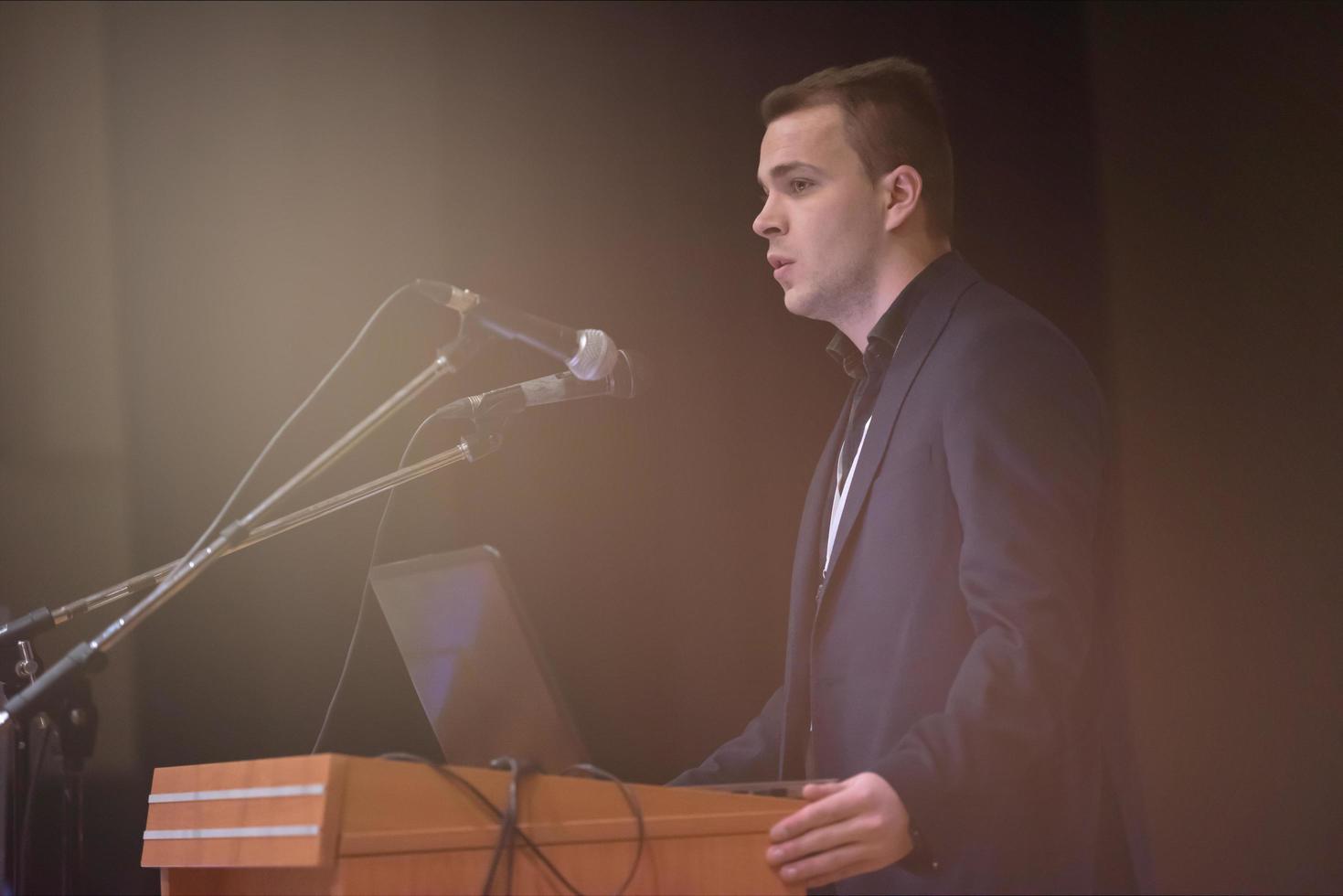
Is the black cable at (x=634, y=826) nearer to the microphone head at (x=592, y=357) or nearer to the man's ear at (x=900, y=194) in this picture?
the microphone head at (x=592, y=357)

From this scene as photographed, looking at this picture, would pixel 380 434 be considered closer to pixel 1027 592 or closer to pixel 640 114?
pixel 640 114

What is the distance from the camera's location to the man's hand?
1.27m

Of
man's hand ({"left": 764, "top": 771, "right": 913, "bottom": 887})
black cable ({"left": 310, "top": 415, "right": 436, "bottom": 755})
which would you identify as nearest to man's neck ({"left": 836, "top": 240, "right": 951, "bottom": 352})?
black cable ({"left": 310, "top": 415, "right": 436, "bottom": 755})

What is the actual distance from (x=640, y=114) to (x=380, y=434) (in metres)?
0.84

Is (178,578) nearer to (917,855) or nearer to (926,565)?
(917,855)

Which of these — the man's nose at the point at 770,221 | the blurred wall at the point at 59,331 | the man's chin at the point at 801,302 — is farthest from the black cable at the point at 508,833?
the blurred wall at the point at 59,331

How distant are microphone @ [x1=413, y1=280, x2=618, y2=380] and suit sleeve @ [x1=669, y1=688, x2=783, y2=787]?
2.98 feet

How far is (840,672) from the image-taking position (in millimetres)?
1915

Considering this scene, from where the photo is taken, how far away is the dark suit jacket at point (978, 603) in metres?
1.59

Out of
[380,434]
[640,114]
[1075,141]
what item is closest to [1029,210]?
[1075,141]

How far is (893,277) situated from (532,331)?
2.98 ft

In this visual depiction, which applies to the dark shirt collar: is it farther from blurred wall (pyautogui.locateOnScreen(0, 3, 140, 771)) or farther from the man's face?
blurred wall (pyautogui.locateOnScreen(0, 3, 140, 771))

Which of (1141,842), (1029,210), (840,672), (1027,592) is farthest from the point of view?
(1029,210)

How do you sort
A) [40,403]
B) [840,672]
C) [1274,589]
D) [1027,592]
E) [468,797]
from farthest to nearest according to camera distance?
[40,403] < [1274,589] < [840,672] < [1027,592] < [468,797]
